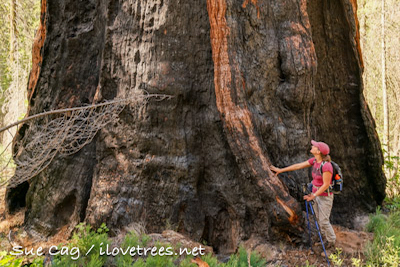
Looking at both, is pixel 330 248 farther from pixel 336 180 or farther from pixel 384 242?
pixel 336 180

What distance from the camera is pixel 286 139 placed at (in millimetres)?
4867

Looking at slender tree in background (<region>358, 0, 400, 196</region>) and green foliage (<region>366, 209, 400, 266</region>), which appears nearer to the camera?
green foliage (<region>366, 209, 400, 266</region>)

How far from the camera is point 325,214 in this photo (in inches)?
171

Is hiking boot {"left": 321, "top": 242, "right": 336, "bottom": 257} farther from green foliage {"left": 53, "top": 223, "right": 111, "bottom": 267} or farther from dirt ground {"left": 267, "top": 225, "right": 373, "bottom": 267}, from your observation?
green foliage {"left": 53, "top": 223, "right": 111, "bottom": 267}

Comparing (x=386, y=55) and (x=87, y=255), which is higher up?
(x=386, y=55)

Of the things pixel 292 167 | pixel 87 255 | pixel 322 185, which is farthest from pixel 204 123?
pixel 87 255

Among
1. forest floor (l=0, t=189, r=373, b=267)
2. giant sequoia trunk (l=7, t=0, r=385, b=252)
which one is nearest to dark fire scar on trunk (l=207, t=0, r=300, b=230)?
giant sequoia trunk (l=7, t=0, r=385, b=252)

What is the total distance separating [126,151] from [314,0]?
4006 mm

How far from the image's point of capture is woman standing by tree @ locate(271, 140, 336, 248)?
4164 millimetres

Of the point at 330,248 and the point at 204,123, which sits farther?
the point at 204,123

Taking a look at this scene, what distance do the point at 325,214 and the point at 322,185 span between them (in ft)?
1.37

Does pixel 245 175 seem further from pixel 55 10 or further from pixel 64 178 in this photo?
pixel 55 10

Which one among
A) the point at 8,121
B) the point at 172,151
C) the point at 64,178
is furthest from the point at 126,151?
the point at 8,121

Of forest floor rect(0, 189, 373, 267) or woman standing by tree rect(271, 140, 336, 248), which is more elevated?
woman standing by tree rect(271, 140, 336, 248)
